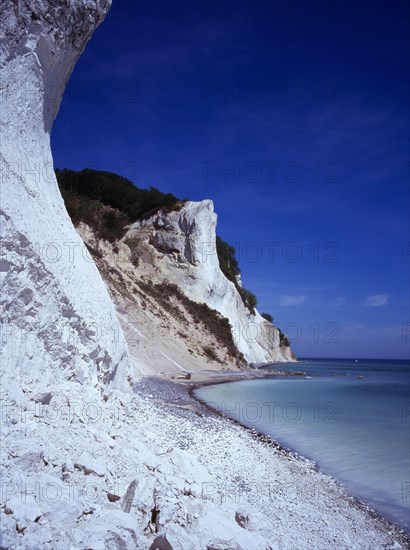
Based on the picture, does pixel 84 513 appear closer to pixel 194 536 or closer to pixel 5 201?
pixel 194 536

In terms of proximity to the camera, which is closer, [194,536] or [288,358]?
[194,536]

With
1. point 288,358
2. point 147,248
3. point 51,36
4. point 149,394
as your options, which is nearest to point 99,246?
point 147,248

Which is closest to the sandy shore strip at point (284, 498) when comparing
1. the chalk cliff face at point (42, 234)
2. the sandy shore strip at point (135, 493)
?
the sandy shore strip at point (135, 493)

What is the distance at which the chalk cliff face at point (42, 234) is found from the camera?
17.1ft

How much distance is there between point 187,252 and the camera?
34.1 meters

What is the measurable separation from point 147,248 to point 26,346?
2779 centimetres

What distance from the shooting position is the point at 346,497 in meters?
6.32

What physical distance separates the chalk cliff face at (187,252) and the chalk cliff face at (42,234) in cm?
2362

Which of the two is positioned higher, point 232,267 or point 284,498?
point 232,267

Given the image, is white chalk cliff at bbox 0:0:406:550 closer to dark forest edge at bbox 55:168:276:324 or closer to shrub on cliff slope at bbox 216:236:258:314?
dark forest edge at bbox 55:168:276:324

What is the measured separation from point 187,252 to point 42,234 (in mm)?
27954

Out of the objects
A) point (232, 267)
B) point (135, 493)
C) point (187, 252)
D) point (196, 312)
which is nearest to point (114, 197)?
point (187, 252)

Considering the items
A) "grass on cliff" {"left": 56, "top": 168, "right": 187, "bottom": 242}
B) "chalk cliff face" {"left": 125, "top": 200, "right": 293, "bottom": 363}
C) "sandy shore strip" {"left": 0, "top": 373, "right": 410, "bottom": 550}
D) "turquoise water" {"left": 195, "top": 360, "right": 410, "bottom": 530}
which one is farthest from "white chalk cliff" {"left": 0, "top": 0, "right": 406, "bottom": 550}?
"grass on cliff" {"left": 56, "top": 168, "right": 187, "bottom": 242}

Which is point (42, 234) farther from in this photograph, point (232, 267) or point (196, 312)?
point (232, 267)
